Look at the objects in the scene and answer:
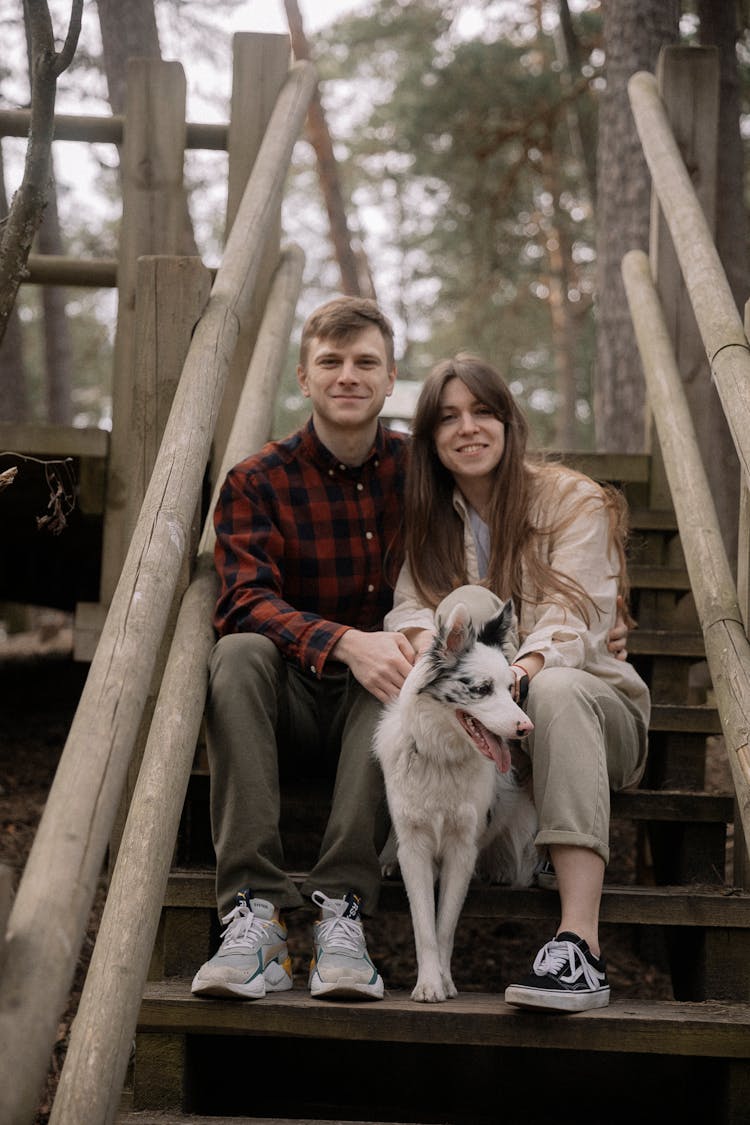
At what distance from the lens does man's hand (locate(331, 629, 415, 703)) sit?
288 centimetres

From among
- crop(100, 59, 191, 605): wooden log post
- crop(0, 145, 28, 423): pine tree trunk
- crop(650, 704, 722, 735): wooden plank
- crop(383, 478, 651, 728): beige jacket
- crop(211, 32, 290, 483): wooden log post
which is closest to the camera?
crop(383, 478, 651, 728): beige jacket

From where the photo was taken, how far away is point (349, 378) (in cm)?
333

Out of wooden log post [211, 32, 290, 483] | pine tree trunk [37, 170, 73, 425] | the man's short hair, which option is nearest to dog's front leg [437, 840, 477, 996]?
the man's short hair

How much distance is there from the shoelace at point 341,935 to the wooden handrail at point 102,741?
793mm

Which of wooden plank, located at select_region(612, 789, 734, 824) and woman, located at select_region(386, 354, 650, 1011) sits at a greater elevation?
woman, located at select_region(386, 354, 650, 1011)

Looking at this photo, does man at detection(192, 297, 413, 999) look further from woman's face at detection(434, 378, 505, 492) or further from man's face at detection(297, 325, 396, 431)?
woman's face at detection(434, 378, 505, 492)

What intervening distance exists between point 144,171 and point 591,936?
318 cm

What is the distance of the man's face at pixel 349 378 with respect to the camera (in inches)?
131

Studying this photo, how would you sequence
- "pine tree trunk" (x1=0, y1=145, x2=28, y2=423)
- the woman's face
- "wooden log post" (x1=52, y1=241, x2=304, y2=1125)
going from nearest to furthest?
"wooden log post" (x1=52, y1=241, x2=304, y2=1125) < the woman's face < "pine tree trunk" (x1=0, y1=145, x2=28, y2=423)

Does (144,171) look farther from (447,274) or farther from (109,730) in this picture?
(447,274)

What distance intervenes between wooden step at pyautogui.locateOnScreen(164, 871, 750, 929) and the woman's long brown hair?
770mm

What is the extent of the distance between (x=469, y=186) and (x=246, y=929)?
12167 millimetres

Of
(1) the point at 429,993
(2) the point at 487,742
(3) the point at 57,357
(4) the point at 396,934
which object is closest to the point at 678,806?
(2) the point at 487,742

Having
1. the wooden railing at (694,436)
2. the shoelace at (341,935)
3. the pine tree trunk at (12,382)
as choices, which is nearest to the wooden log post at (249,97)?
the wooden railing at (694,436)
